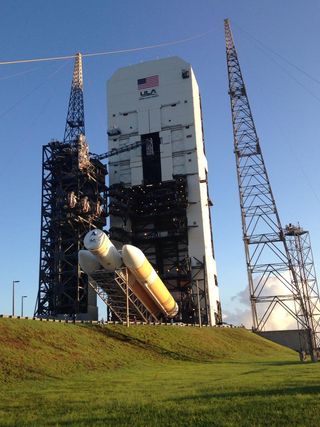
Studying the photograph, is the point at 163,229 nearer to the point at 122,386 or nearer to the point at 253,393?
the point at 122,386

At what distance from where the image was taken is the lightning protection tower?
262ft

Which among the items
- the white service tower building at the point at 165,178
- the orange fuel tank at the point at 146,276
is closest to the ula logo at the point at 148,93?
the white service tower building at the point at 165,178

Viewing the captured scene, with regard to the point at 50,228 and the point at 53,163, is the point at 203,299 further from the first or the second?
the point at 53,163

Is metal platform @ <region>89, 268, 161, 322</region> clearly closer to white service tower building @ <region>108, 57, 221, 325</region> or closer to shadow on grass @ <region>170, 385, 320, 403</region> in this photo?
white service tower building @ <region>108, 57, 221, 325</region>

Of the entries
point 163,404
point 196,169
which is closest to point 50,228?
point 196,169

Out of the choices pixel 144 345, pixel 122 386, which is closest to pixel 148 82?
pixel 144 345

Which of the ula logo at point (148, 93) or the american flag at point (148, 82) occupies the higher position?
the american flag at point (148, 82)

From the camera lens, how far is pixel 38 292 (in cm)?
8119

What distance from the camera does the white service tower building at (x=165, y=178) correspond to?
89.9m

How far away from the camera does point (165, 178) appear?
307ft

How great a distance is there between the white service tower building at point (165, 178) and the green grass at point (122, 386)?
41689 millimetres

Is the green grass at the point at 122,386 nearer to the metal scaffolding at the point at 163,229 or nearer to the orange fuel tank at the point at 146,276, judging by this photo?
the orange fuel tank at the point at 146,276

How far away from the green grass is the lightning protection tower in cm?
3352

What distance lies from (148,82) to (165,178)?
22981mm
